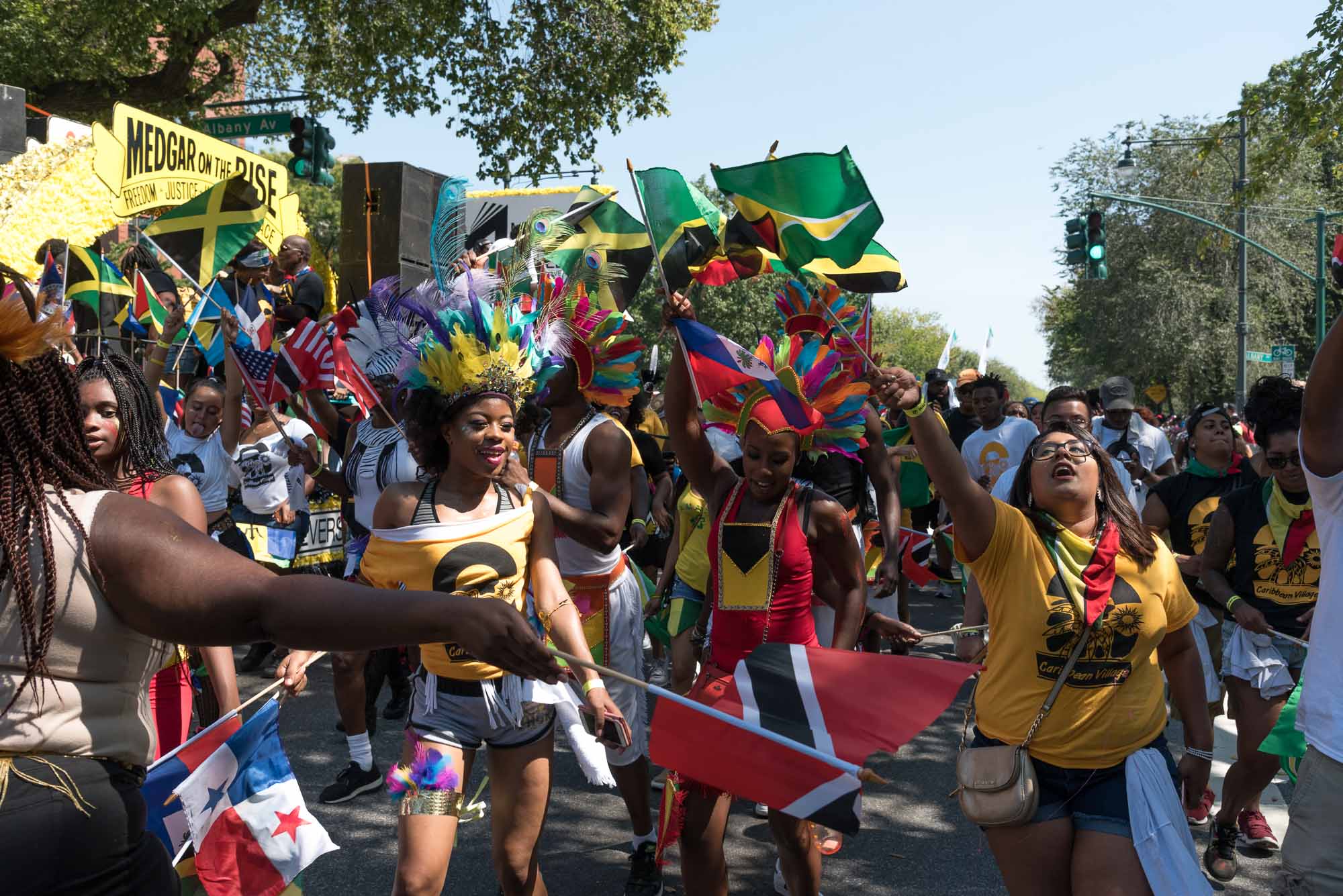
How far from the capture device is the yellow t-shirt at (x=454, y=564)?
3895mm

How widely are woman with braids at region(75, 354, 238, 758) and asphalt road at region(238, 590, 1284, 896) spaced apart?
124cm

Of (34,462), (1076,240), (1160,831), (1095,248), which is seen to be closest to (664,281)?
(1160,831)

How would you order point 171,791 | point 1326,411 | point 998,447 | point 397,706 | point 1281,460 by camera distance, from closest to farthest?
1. point 1326,411
2. point 171,791
3. point 1281,460
4. point 397,706
5. point 998,447

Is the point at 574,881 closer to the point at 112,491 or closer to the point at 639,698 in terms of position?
the point at 639,698

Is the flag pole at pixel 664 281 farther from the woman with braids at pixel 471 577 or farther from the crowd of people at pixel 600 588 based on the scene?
the woman with braids at pixel 471 577

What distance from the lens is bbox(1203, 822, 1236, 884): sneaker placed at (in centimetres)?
507

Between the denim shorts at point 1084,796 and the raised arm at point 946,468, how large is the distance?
2.14ft

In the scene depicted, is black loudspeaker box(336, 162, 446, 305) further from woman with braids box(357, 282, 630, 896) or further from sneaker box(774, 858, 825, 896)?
sneaker box(774, 858, 825, 896)

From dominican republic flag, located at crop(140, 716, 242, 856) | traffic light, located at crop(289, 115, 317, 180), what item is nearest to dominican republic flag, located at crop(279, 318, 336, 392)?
dominican republic flag, located at crop(140, 716, 242, 856)

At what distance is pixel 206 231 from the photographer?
7.16 metres

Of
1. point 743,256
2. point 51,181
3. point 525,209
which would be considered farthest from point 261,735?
point 51,181

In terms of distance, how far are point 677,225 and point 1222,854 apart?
3.51 metres

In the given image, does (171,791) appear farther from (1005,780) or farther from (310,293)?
(310,293)

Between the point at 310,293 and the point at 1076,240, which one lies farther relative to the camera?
the point at 1076,240
